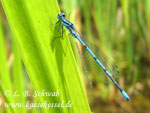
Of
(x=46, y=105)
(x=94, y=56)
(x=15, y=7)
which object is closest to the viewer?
(x=15, y=7)

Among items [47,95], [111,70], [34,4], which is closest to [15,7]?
[34,4]

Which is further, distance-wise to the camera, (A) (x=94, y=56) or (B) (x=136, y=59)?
(B) (x=136, y=59)

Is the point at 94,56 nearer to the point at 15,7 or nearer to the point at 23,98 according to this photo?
the point at 23,98

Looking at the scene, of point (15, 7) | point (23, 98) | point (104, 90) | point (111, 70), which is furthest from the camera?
point (104, 90)

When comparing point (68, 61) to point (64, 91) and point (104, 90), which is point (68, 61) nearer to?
point (64, 91)

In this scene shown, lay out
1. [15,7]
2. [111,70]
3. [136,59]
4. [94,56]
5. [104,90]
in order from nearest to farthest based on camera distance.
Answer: [15,7] < [94,56] < [111,70] < [136,59] < [104,90]

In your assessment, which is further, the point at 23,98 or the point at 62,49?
the point at 23,98

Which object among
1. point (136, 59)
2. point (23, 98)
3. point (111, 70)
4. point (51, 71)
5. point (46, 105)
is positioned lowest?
point (46, 105)

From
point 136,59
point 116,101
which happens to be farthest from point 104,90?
point 136,59

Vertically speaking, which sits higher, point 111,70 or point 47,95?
point 111,70
